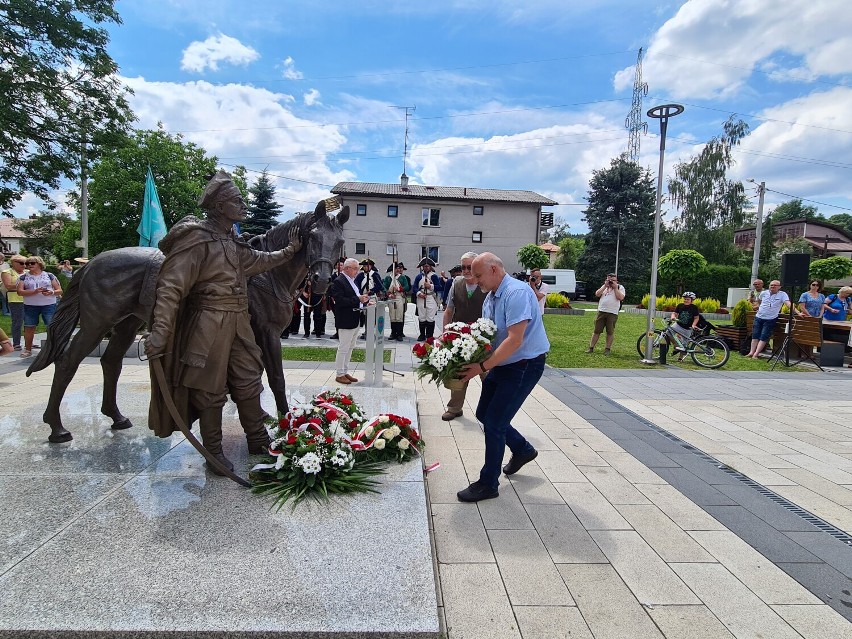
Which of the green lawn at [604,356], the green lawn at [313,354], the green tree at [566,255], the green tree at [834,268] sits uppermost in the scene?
the green tree at [566,255]

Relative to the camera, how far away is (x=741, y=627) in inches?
92.8

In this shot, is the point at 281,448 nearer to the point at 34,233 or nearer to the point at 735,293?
the point at 735,293

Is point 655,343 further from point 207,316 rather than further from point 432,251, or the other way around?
point 432,251

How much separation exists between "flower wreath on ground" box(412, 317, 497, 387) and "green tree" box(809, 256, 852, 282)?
25174 mm

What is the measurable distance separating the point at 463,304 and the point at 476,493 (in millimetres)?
2668

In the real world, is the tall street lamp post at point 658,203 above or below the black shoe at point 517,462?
above

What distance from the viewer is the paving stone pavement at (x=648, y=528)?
2432 millimetres

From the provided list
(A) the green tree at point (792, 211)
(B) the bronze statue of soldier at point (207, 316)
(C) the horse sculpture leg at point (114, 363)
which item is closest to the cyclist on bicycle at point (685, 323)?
(B) the bronze statue of soldier at point (207, 316)

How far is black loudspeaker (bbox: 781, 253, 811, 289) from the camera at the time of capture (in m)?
11.5

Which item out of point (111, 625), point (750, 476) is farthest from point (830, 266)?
point (111, 625)

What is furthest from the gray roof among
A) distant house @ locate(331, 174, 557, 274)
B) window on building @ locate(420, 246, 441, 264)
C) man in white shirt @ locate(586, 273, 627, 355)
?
man in white shirt @ locate(586, 273, 627, 355)

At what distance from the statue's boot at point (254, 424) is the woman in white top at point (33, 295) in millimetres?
7996

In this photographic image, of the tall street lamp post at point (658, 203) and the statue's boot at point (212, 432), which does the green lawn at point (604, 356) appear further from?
the statue's boot at point (212, 432)

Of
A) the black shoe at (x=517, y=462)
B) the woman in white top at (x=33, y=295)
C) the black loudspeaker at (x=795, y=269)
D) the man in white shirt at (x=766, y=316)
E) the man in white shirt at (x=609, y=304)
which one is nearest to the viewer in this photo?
the black shoe at (x=517, y=462)
